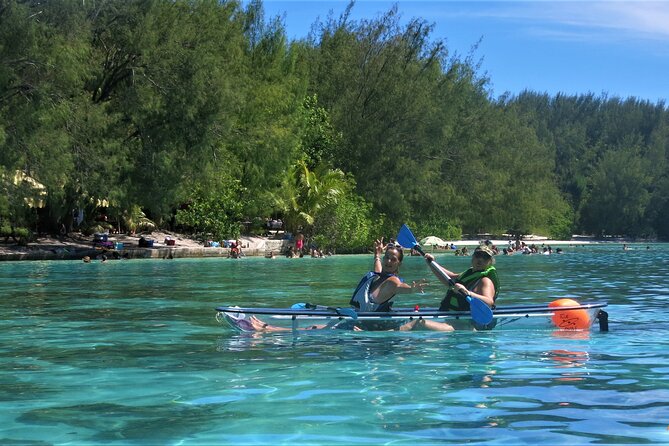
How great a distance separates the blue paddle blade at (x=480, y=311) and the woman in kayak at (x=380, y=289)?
2.86 feet

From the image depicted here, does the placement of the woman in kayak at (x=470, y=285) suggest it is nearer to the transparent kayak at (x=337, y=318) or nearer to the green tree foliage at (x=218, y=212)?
the transparent kayak at (x=337, y=318)

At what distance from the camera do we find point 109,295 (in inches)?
852

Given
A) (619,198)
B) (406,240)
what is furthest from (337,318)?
(619,198)

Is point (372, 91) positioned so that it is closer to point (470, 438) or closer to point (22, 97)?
point (22, 97)

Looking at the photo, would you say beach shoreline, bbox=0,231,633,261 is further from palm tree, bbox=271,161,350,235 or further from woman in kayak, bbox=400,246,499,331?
woman in kayak, bbox=400,246,499,331

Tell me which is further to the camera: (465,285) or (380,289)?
(465,285)

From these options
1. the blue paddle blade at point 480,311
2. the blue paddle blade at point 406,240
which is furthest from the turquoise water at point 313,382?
the blue paddle blade at point 406,240

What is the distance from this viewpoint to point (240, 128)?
1801 inches

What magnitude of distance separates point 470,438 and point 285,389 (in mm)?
2679

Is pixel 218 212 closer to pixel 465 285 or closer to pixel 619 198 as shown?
pixel 465 285

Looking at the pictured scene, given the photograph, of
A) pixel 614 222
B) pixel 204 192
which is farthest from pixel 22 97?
pixel 614 222

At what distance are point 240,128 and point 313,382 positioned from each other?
3674 centimetres

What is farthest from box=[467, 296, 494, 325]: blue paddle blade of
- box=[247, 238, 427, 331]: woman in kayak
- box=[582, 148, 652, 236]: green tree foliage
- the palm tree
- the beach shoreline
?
box=[582, 148, 652, 236]: green tree foliage

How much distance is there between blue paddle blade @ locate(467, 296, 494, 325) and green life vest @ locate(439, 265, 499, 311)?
336mm
